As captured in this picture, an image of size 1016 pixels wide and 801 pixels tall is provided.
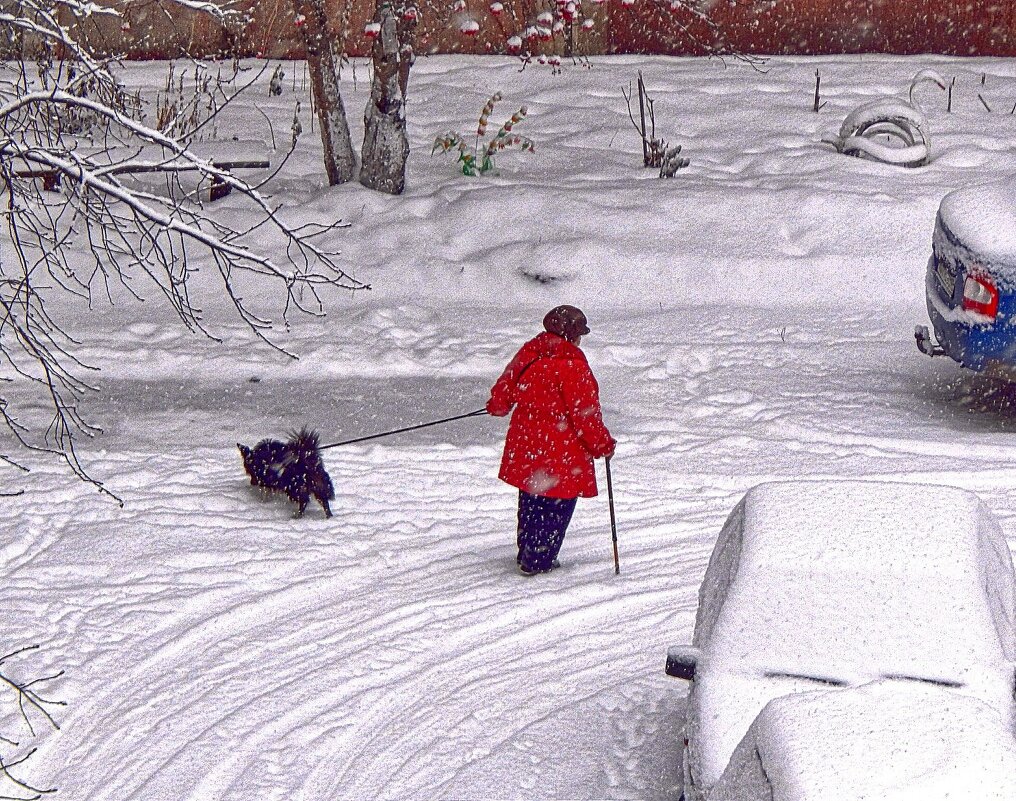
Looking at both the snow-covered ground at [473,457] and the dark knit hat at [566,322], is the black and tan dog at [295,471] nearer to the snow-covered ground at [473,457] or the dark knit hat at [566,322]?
the snow-covered ground at [473,457]

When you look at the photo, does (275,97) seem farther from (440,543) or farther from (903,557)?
(903,557)

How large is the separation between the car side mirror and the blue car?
450 cm

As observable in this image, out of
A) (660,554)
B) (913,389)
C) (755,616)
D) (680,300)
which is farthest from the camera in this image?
(680,300)

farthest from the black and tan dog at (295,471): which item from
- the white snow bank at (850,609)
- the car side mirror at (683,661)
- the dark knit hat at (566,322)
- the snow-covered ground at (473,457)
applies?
the car side mirror at (683,661)

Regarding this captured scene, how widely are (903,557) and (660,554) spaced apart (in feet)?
8.53

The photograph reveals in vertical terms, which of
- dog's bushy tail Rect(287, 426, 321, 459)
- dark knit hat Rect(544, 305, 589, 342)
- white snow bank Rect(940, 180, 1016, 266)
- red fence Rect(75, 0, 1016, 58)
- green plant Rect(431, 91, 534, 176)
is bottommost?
dog's bushy tail Rect(287, 426, 321, 459)

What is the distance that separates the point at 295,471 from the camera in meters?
7.56

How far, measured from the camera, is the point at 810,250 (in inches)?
480

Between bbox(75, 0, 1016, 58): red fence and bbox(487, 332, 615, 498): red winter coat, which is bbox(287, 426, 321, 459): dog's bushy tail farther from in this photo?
bbox(75, 0, 1016, 58): red fence

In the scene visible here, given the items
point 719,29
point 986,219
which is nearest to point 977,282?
Result: point 986,219

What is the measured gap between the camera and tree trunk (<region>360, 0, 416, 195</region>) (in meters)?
12.9

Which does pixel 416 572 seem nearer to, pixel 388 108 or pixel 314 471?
pixel 314 471

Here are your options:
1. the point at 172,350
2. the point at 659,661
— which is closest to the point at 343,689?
the point at 659,661

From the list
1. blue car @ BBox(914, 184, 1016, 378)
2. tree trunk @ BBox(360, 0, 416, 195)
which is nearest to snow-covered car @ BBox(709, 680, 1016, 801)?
blue car @ BBox(914, 184, 1016, 378)
